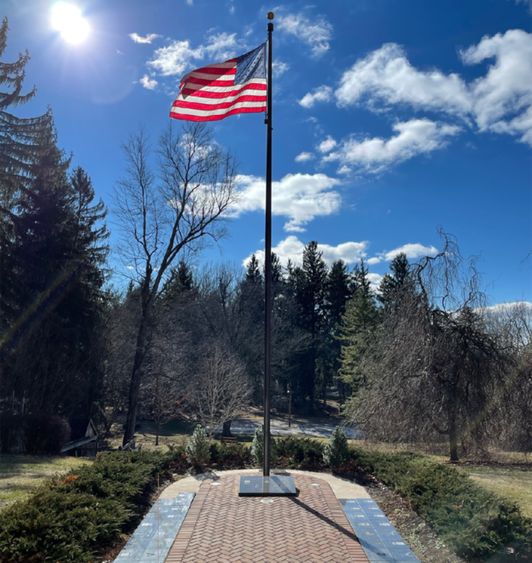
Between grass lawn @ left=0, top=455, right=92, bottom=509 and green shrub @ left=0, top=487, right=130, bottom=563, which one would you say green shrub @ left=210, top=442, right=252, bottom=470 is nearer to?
grass lawn @ left=0, top=455, right=92, bottom=509

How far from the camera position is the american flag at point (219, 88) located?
7855 mm

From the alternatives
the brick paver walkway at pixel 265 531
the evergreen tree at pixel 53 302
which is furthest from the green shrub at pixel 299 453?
the evergreen tree at pixel 53 302

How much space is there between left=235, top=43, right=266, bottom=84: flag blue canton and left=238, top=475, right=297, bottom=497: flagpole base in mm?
7241

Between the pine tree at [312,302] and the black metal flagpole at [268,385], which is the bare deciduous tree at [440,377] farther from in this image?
the pine tree at [312,302]

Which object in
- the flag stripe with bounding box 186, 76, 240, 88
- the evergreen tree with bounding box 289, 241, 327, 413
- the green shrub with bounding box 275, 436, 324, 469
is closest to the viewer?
the flag stripe with bounding box 186, 76, 240, 88

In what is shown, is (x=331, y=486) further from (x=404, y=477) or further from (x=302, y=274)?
(x=302, y=274)

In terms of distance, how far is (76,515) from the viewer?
17.7 feet

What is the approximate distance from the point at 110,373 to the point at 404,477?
19.4 m

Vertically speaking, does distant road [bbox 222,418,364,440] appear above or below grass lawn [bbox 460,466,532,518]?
below

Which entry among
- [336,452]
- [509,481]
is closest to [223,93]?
[336,452]

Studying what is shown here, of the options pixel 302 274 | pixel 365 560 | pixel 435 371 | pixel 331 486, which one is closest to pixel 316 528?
pixel 365 560

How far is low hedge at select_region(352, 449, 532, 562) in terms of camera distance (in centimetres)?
485

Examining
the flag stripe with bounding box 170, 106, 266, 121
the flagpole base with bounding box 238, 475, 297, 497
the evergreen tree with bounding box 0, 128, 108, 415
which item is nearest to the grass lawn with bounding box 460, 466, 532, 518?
the flagpole base with bounding box 238, 475, 297, 497

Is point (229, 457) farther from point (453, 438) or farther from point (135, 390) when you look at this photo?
point (135, 390)
